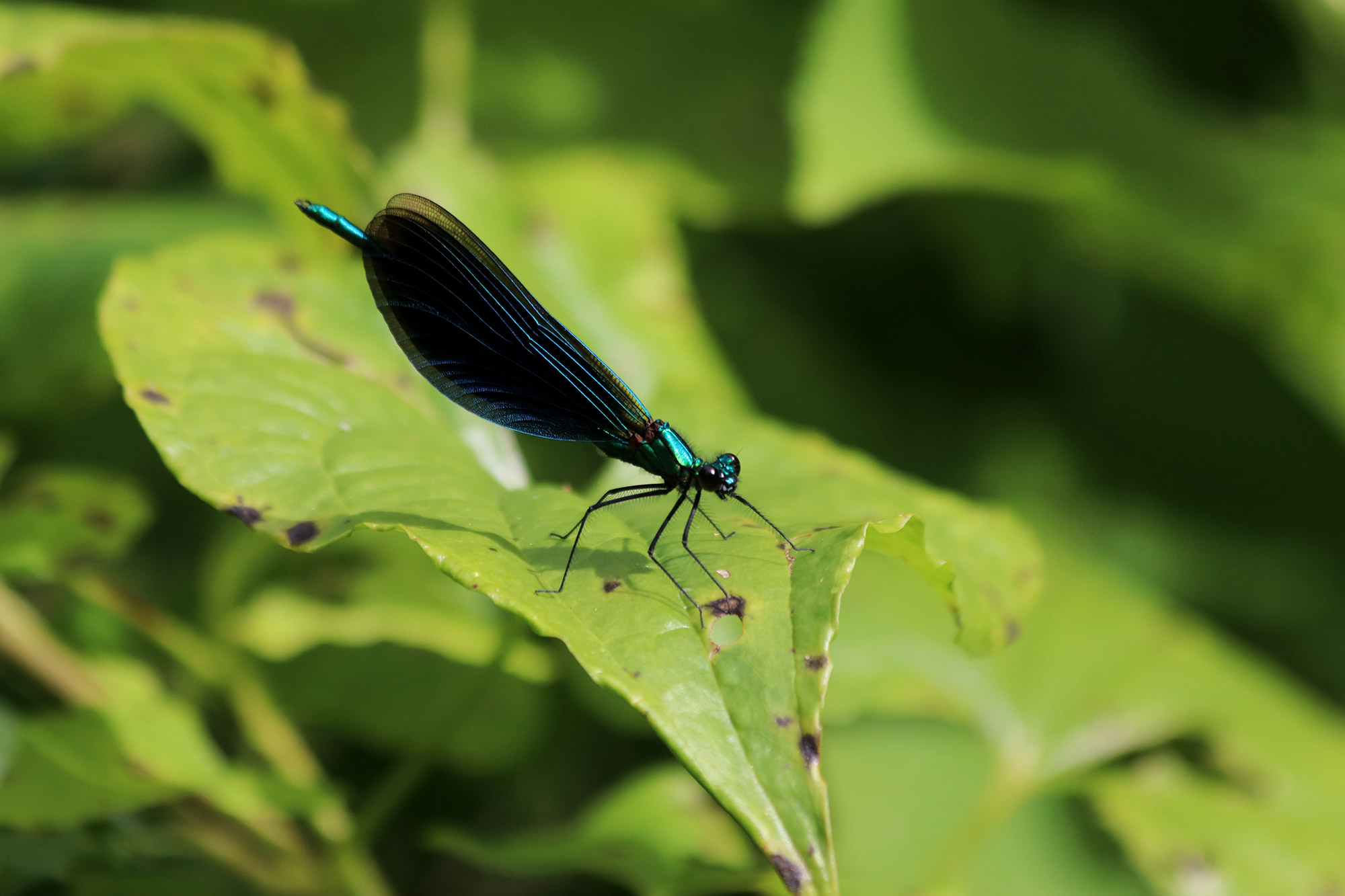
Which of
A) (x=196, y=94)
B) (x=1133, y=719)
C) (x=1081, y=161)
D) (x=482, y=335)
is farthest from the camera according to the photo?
(x=1081, y=161)

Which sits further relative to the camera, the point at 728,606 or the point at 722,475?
the point at 722,475

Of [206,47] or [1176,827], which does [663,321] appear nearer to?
[206,47]

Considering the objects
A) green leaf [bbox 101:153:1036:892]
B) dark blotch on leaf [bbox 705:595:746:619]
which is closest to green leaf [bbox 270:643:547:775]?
green leaf [bbox 101:153:1036:892]

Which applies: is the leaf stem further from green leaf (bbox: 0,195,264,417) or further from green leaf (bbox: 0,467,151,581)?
green leaf (bbox: 0,195,264,417)

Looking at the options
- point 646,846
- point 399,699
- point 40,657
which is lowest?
point 40,657

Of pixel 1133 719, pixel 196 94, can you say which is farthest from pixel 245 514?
pixel 1133 719

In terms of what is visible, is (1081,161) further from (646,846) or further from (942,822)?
(646,846)

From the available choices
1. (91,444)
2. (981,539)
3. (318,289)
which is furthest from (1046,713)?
(91,444)

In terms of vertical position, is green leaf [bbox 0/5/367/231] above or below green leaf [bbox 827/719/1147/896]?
above
